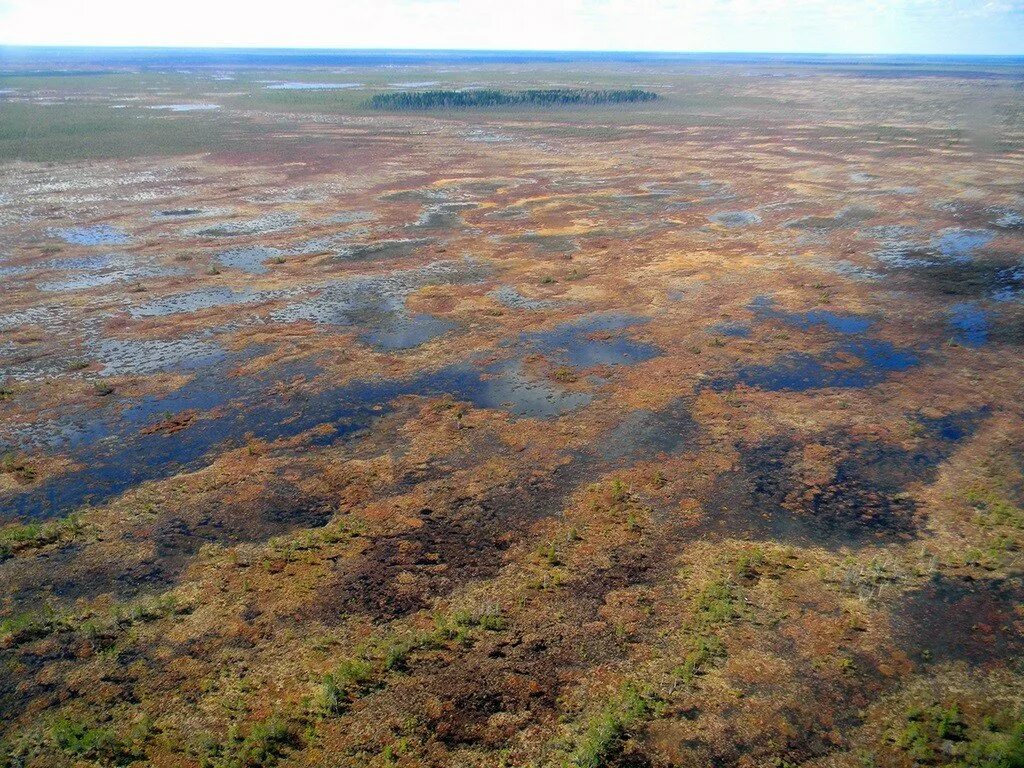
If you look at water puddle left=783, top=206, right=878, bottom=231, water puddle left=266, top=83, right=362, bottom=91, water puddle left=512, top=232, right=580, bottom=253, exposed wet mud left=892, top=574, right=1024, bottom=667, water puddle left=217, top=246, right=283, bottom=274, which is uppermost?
water puddle left=266, top=83, right=362, bottom=91

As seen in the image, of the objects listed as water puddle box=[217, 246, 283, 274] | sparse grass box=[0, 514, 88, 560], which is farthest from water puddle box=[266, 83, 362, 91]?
sparse grass box=[0, 514, 88, 560]

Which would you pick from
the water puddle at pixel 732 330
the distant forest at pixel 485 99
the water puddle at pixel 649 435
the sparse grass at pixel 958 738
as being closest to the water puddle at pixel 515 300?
the water puddle at pixel 732 330

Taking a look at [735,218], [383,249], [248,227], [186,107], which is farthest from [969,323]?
[186,107]

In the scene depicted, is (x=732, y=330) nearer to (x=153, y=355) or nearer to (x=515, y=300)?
(x=515, y=300)

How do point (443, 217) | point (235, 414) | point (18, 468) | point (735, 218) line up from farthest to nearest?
1. point (443, 217)
2. point (735, 218)
3. point (235, 414)
4. point (18, 468)

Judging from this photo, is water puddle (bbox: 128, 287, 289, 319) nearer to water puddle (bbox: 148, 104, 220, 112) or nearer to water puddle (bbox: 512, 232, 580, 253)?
water puddle (bbox: 512, 232, 580, 253)

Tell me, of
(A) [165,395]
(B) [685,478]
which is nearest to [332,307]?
(A) [165,395]
